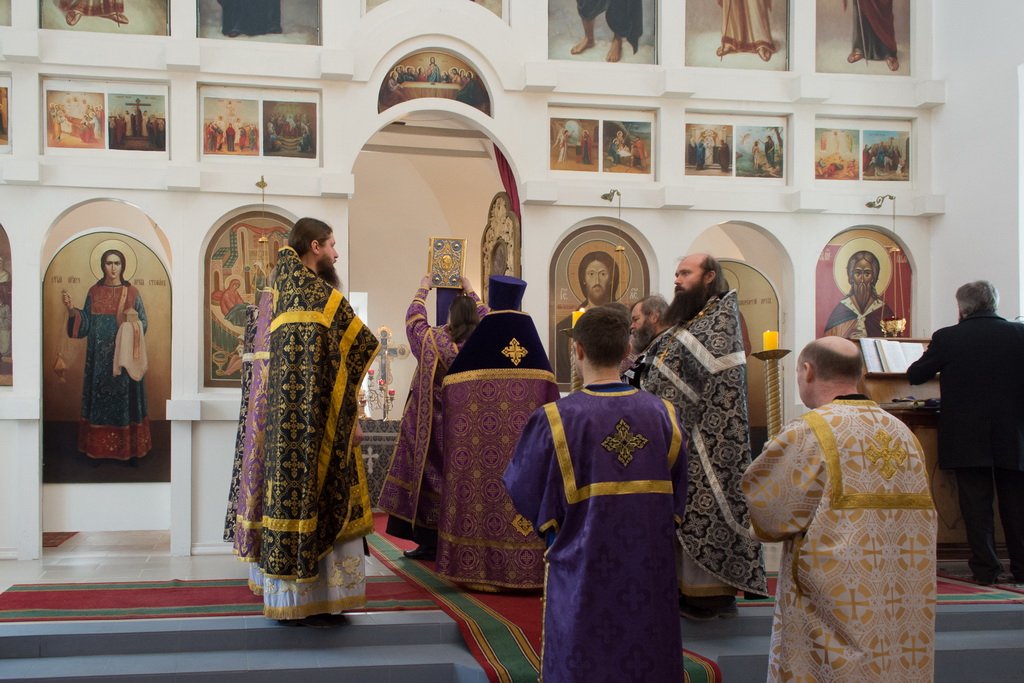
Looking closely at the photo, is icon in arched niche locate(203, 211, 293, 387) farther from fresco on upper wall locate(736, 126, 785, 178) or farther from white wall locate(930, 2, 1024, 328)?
white wall locate(930, 2, 1024, 328)

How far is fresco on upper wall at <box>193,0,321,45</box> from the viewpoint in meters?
8.98

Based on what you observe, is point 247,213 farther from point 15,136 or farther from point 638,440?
point 638,440

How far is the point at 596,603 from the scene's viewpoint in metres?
3.73

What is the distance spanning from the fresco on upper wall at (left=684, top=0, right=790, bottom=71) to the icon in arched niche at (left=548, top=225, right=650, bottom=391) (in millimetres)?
1831

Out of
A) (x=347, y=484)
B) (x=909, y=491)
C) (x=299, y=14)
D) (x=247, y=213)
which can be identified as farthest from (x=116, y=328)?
(x=909, y=491)

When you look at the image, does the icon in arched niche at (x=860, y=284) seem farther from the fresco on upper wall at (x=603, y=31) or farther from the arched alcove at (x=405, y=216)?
the arched alcove at (x=405, y=216)

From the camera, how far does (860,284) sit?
10109 mm

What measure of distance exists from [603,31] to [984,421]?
4.87 metres

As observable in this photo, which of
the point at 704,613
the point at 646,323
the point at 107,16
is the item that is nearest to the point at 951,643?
the point at 704,613

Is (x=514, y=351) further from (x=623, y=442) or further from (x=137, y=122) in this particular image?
(x=137, y=122)

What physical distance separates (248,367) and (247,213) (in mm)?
Result: 2730

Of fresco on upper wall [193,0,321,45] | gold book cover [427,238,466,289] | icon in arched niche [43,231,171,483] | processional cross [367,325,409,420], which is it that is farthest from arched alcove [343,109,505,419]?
gold book cover [427,238,466,289]

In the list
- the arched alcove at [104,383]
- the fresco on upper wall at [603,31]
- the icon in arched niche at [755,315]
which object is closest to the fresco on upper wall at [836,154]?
the fresco on upper wall at [603,31]

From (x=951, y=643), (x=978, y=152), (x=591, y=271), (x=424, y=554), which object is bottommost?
(x=951, y=643)
